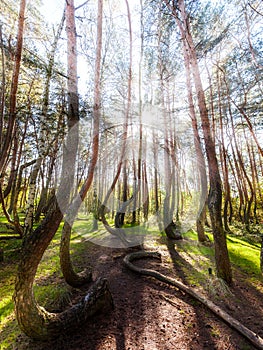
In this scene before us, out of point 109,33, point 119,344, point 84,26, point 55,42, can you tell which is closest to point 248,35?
point 109,33

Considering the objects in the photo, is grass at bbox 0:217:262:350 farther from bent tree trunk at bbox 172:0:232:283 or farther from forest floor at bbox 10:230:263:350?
bent tree trunk at bbox 172:0:232:283

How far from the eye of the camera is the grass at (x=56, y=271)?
2582mm

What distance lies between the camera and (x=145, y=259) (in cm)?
521

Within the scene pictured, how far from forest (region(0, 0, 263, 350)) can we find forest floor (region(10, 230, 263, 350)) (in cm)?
2

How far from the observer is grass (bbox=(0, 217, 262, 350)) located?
2.58 metres

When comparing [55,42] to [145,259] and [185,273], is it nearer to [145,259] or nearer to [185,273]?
[145,259]

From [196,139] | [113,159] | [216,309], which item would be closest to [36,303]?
[216,309]

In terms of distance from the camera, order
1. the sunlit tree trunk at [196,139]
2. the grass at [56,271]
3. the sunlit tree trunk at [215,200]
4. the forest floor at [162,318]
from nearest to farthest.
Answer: the forest floor at [162,318] < the grass at [56,271] < the sunlit tree trunk at [215,200] < the sunlit tree trunk at [196,139]

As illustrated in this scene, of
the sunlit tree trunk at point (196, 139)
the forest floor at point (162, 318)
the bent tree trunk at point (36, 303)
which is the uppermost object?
the sunlit tree trunk at point (196, 139)

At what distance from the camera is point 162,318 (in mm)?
2637

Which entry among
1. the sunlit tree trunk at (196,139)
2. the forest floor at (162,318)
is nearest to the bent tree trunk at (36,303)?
the forest floor at (162,318)

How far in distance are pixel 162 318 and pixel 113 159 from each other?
308 inches

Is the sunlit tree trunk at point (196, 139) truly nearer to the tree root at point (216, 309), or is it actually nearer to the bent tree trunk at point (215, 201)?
the bent tree trunk at point (215, 201)

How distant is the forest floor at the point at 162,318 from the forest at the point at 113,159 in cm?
2
